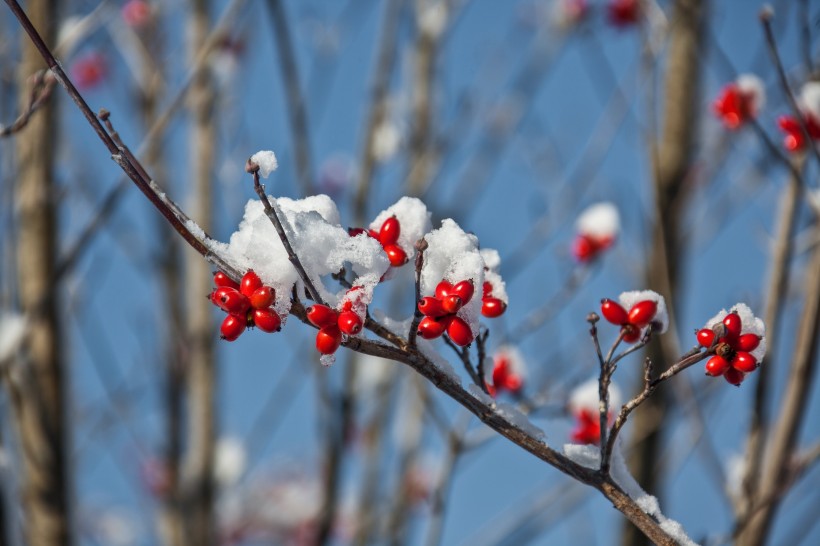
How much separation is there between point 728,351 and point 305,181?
1.81 meters

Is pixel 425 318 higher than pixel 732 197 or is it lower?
lower

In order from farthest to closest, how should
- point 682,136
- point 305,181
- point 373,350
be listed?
point 682,136
point 305,181
point 373,350

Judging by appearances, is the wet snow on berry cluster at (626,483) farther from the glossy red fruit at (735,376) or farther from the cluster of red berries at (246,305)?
the cluster of red berries at (246,305)

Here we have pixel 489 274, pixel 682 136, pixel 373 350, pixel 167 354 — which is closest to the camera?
pixel 373 350

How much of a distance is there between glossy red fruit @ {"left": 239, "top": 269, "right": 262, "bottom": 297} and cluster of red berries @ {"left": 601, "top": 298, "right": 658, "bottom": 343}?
1.67 feet

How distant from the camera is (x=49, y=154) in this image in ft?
7.55

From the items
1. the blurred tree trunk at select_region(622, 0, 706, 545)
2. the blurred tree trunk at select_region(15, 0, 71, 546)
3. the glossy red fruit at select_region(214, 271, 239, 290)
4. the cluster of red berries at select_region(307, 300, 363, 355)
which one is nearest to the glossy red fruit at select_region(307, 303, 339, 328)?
the cluster of red berries at select_region(307, 300, 363, 355)

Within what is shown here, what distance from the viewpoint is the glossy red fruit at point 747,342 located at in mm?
1062

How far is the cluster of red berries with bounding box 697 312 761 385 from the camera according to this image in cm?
106

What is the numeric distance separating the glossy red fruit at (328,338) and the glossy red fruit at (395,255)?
0.21 meters

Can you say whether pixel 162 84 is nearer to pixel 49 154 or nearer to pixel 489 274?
pixel 49 154

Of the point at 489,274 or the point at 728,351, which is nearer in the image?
the point at 728,351

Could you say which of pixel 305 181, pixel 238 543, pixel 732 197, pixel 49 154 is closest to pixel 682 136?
pixel 732 197

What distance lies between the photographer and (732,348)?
3.51 ft
